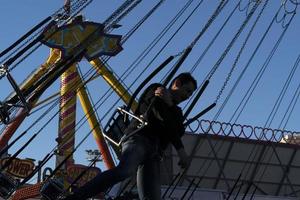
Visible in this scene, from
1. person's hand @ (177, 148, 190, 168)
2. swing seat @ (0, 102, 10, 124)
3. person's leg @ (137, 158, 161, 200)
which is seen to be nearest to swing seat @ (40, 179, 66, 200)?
person's leg @ (137, 158, 161, 200)

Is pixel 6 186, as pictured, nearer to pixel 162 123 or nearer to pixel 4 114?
pixel 4 114

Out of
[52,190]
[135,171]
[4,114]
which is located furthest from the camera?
[4,114]

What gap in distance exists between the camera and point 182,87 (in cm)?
563

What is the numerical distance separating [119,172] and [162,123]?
0.63 m

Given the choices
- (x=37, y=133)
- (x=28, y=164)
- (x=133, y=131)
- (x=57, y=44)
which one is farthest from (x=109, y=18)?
(x=28, y=164)

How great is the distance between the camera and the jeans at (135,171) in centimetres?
508

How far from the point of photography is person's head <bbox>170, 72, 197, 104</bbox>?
222 inches

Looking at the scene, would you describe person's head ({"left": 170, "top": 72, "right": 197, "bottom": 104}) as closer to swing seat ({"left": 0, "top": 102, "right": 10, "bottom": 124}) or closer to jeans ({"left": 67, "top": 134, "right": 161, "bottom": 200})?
jeans ({"left": 67, "top": 134, "right": 161, "bottom": 200})

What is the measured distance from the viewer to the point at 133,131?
557 centimetres

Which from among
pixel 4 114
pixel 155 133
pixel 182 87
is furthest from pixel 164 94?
pixel 4 114

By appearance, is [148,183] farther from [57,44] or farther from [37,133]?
[57,44]

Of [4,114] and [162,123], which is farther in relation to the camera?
[4,114]

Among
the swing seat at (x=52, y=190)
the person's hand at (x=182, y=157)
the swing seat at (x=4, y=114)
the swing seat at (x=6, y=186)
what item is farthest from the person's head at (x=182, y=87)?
the swing seat at (x=4, y=114)

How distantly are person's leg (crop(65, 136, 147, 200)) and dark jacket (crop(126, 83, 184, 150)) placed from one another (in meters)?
0.18
